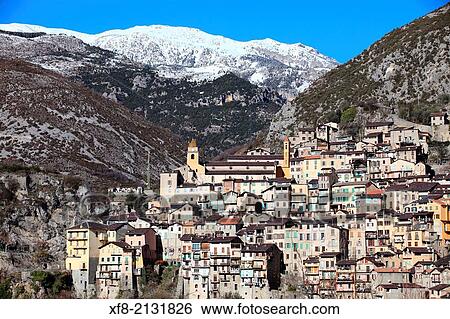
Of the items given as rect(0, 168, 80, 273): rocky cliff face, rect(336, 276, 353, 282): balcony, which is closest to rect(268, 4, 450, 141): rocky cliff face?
rect(0, 168, 80, 273): rocky cliff face

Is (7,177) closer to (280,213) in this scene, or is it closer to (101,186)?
(101,186)

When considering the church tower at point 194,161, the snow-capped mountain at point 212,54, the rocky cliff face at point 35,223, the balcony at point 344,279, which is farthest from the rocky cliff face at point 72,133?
the snow-capped mountain at point 212,54

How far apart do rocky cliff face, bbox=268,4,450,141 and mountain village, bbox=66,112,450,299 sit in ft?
16.8

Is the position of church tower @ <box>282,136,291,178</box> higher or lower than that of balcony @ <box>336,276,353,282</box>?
higher

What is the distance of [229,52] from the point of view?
4914 inches

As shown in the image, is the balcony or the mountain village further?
the mountain village

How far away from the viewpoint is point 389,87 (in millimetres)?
40125

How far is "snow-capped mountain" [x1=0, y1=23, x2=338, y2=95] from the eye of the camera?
109938mm

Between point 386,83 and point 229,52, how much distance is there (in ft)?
279

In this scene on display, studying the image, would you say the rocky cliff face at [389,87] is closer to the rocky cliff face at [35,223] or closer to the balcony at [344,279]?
the rocky cliff face at [35,223]

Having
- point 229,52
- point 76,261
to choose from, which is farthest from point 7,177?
point 229,52

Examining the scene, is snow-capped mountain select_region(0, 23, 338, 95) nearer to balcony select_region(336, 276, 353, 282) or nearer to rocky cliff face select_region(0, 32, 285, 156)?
rocky cliff face select_region(0, 32, 285, 156)

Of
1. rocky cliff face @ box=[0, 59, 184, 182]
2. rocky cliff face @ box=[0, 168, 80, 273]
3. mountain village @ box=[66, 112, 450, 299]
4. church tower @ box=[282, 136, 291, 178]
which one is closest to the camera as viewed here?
mountain village @ box=[66, 112, 450, 299]
